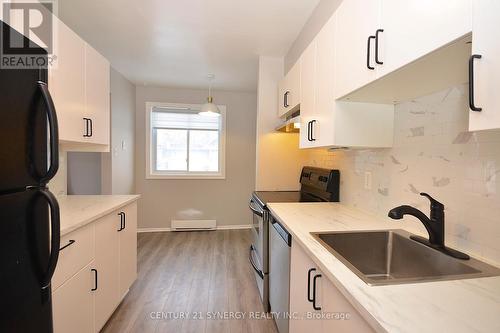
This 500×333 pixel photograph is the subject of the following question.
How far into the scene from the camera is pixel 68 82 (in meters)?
1.53

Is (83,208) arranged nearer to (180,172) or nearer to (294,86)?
(294,86)

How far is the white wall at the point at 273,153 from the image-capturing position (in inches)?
105

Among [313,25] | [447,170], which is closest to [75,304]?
[447,170]

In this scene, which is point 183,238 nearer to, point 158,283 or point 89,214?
point 158,283

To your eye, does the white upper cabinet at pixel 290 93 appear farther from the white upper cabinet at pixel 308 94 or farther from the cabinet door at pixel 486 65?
the cabinet door at pixel 486 65

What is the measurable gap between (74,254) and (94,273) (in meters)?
0.28

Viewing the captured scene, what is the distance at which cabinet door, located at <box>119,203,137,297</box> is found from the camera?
1.93m

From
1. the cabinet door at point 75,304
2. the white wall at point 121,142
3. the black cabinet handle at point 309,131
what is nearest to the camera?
the cabinet door at point 75,304

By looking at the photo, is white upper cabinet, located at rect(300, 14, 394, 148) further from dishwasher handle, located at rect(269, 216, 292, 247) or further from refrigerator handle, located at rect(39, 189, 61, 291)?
refrigerator handle, located at rect(39, 189, 61, 291)

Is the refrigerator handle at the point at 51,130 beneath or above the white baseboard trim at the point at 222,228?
above

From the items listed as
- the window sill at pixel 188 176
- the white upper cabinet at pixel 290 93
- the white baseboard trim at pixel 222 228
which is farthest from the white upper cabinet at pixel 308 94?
the white baseboard trim at pixel 222 228

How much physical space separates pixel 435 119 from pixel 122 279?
2.35 m

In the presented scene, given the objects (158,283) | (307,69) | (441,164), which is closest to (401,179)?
(441,164)

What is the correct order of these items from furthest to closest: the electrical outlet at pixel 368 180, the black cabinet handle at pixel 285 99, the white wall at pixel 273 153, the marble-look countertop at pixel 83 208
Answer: the white wall at pixel 273 153 < the black cabinet handle at pixel 285 99 < the electrical outlet at pixel 368 180 < the marble-look countertop at pixel 83 208
